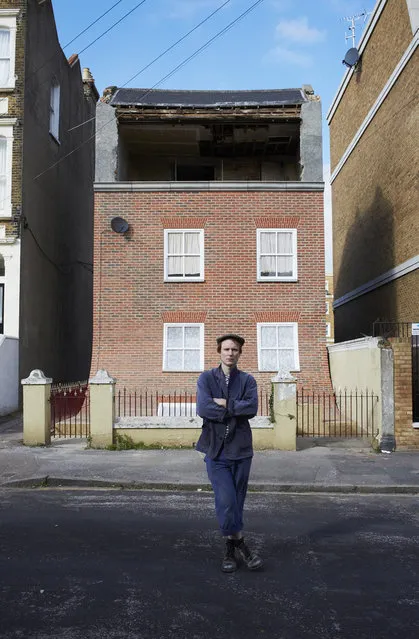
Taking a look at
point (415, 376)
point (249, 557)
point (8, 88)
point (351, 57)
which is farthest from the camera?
point (351, 57)

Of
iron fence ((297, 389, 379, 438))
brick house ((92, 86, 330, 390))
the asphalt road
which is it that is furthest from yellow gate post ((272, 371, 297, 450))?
brick house ((92, 86, 330, 390))

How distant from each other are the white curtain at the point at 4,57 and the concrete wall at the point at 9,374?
7.74 m

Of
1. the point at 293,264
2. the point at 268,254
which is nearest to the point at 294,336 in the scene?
the point at 293,264

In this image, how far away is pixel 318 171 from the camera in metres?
16.2

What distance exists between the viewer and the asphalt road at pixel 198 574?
3.96 meters

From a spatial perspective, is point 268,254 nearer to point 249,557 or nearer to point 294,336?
point 294,336

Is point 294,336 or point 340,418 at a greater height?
point 294,336

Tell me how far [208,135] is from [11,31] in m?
6.65

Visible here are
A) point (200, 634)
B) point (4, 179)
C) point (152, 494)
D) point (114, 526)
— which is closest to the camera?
point (200, 634)

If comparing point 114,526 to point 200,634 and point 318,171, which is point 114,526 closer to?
point 200,634

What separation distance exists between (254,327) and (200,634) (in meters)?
12.3

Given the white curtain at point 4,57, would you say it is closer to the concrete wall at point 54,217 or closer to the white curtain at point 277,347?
the concrete wall at point 54,217

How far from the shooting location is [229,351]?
17.2ft

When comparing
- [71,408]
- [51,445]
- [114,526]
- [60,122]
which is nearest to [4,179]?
[60,122]
